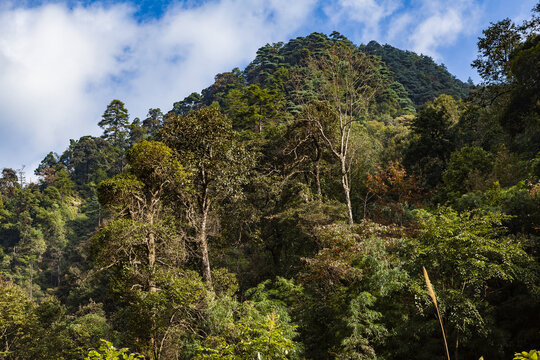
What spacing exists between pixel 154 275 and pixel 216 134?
5.73 m

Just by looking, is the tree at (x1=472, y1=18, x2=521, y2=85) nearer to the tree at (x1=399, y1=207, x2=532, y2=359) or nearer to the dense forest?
the dense forest

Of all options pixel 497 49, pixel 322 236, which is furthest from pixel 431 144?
pixel 322 236

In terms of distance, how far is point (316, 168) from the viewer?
16750mm

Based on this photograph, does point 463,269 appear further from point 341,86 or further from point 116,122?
point 116,122

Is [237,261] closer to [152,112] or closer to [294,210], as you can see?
[294,210]

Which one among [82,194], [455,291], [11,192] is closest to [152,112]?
[82,194]

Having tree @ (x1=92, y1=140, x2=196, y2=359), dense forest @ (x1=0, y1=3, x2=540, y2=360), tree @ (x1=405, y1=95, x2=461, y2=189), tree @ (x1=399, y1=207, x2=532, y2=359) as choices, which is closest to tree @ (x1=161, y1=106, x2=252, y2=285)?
dense forest @ (x1=0, y1=3, x2=540, y2=360)

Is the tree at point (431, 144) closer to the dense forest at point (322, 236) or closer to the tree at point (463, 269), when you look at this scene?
the dense forest at point (322, 236)

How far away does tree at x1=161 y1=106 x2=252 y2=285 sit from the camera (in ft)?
41.8

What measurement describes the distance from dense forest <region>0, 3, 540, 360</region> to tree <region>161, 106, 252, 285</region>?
6 cm

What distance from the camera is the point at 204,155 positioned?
1301 centimetres

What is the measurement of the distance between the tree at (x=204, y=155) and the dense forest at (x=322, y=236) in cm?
6

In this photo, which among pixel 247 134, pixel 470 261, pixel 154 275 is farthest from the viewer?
pixel 247 134

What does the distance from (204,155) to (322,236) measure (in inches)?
221
